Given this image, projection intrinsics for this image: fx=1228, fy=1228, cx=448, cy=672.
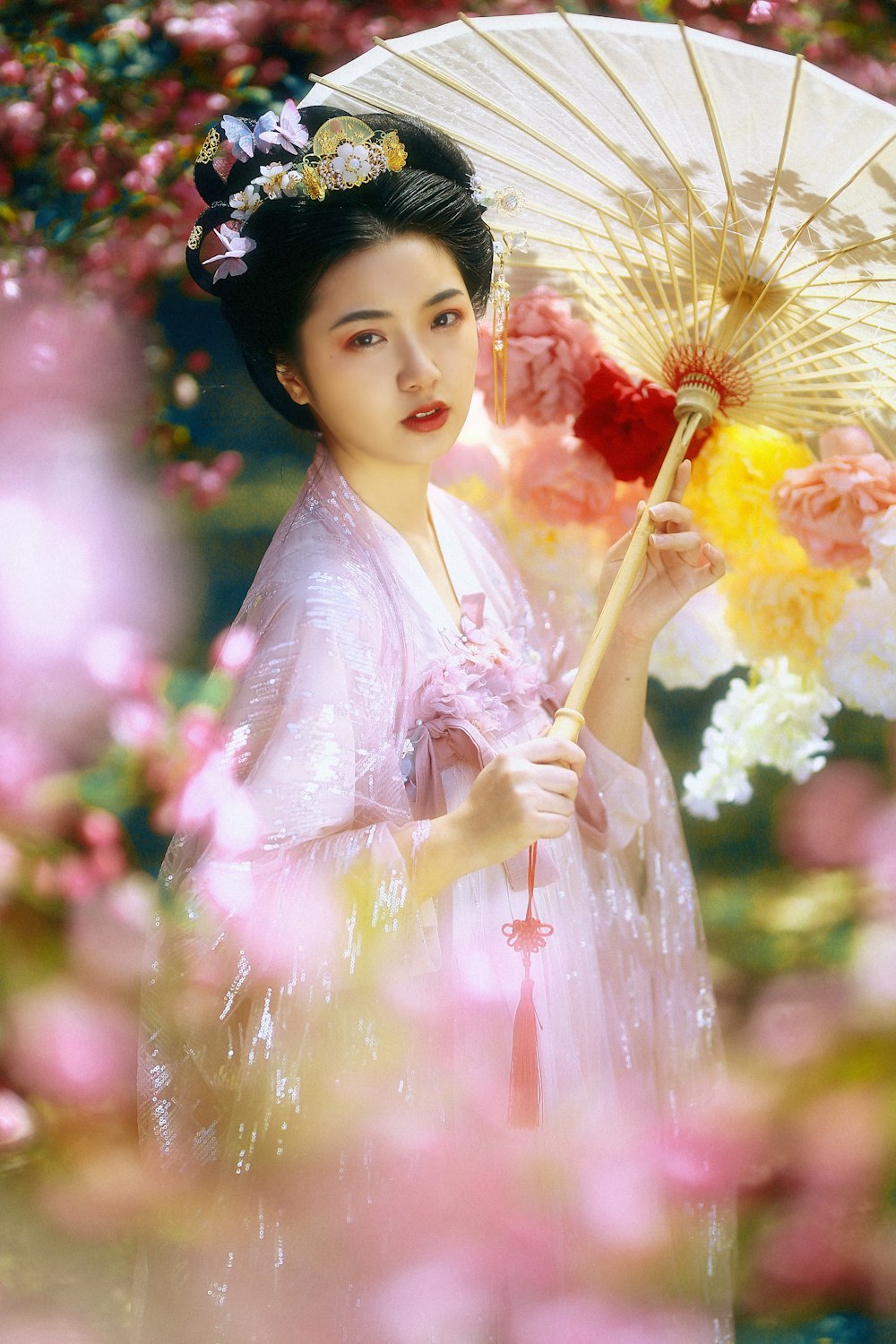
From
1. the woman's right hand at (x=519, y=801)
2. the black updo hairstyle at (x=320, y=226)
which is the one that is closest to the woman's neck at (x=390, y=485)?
the black updo hairstyle at (x=320, y=226)

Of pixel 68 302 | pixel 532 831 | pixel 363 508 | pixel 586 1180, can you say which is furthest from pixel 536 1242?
pixel 68 302

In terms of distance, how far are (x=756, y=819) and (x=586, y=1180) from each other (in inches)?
27.3

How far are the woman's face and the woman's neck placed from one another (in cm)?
3

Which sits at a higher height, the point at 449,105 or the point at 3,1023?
the point at 449,105

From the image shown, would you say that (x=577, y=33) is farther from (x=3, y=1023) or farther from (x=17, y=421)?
(x=3, y=1023)

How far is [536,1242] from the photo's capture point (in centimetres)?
121

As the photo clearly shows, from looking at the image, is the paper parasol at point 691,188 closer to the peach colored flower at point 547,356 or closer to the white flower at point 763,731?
the peach colored flower at point 547,356

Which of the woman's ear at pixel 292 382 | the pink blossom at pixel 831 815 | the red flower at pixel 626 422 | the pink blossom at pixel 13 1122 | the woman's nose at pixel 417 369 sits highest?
the red flower at pixel 626 422

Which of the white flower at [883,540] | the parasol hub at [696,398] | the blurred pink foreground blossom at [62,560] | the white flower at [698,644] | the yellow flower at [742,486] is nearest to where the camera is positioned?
the parasol hub at [696,398]

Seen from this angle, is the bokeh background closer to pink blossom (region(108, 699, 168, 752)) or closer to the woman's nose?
pink blossom (region(108, 699, 168, 752))

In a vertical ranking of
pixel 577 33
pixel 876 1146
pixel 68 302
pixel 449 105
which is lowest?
pixel 876 1146

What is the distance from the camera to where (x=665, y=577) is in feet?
4.28

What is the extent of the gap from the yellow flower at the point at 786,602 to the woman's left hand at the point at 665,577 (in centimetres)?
20

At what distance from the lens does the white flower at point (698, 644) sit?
1.58 metres
